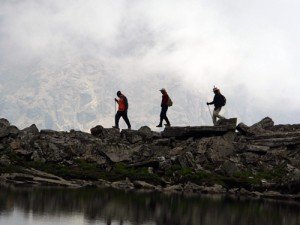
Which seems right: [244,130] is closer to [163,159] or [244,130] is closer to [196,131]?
[196,131]

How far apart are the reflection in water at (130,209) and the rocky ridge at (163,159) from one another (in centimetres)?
464

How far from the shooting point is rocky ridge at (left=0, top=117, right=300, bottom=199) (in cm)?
3953

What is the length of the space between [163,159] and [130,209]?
15.9 meters

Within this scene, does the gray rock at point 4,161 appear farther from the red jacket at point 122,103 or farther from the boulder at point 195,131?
the boulder at point 195,131

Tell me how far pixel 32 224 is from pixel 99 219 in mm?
3521

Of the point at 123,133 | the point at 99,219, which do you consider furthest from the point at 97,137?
the point at 99,219

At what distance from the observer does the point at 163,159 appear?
43.1m

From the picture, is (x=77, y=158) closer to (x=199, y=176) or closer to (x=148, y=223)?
(x=199, y=176)

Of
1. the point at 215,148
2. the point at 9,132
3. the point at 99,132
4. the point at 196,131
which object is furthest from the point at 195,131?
the point at 9,132

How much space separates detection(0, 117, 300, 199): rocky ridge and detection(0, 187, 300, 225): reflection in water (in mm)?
4637

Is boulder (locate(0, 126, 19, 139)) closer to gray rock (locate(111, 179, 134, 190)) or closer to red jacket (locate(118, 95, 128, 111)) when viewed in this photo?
red jacket (locate(118, 95, 128, 111))

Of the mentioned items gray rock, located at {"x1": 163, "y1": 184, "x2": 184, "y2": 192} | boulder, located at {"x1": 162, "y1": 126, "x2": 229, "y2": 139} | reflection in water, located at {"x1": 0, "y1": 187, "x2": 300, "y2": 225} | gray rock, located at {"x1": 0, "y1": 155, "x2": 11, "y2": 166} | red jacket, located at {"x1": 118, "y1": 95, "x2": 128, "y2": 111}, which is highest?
red jacket, located at {"x1": 118, "y1": 95, "x2": 128, "y2": 111}

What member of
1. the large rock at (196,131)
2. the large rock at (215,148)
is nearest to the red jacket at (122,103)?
the large rock at (196,131)

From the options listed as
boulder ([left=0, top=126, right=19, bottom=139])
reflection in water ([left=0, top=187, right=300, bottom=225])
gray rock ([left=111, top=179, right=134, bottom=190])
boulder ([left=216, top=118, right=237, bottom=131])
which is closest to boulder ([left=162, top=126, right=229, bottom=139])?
boulder ([left=216, top=118, right=237, bottom=131])
